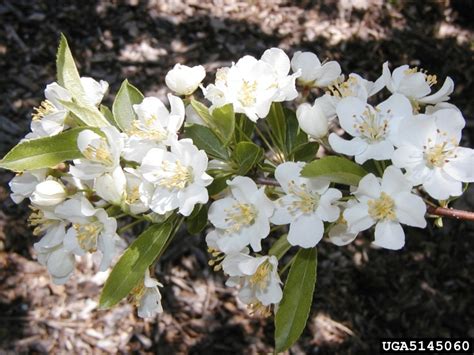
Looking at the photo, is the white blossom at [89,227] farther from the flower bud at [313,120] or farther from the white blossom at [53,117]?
the flower bud at [313,120]

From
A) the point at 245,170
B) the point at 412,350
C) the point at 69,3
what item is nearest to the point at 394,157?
the point at 245,170

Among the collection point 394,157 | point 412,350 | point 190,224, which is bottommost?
point 412,350

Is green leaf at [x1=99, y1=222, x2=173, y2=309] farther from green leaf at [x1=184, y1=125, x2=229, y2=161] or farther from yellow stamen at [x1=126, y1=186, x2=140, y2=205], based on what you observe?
green leaf at [x1=184, y1=125, x2=229, y2=161]

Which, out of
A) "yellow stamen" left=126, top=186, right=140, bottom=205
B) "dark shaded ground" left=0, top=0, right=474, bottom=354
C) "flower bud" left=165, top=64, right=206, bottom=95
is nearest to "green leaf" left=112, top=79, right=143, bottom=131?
"flower bud" left=165, top=64, right=206, bottom=95

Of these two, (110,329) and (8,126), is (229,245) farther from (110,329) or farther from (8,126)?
(8,126)

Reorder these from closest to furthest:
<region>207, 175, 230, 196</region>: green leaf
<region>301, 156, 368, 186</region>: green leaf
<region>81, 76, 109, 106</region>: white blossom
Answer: <region>301, 156, 368, 186</region>: green leaf
<region>207, 175, 230, 196</region>: green leaf
<region>81, 76, 109, 106</region>: white blossom

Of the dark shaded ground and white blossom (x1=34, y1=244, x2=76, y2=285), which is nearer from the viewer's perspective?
white blossom (x1=34, y1=244, x2=76, y2=285)
